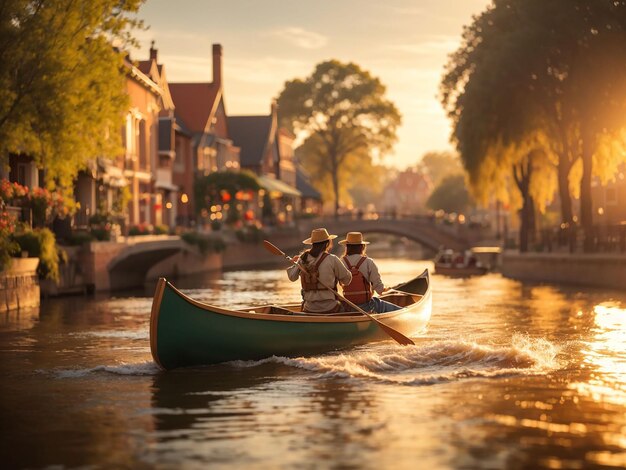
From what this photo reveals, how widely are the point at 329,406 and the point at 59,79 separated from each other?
63.3 ft

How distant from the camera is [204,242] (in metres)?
52.1

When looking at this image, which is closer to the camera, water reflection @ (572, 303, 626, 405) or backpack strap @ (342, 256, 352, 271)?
water reflection @ (572, 303, 626, 405)

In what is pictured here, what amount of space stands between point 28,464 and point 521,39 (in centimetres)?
3418

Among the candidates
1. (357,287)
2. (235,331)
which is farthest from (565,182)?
(235,331)

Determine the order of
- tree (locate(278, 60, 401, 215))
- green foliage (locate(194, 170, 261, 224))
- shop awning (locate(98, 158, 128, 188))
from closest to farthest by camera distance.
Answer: shop awning (locate(98, 158, 128, 188))
green foliage (locate(194, 170, 261, 224))
tree (locate(278, 60, 401, 215))

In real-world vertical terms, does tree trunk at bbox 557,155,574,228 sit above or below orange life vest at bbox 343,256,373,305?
above

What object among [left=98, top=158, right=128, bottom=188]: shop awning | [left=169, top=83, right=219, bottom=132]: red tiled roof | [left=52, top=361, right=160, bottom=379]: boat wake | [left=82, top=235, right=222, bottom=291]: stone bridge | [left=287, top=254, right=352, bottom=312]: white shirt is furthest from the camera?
[left=169, top=83, right=219, bottom=132]: red tiled roof

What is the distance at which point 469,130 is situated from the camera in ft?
146

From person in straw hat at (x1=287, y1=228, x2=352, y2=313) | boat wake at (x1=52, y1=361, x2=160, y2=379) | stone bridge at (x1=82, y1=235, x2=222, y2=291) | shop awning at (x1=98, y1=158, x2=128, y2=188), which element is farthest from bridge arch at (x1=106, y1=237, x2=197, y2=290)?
boat wake at (x1=52, y1=361, x2=160, y2=379)

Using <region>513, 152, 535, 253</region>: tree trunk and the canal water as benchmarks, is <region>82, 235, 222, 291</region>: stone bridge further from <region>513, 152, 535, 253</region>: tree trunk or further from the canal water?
the canal water

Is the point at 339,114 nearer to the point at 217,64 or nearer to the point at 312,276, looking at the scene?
the point at 217,64

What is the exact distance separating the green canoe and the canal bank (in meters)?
20.6

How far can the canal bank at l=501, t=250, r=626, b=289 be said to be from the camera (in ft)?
125

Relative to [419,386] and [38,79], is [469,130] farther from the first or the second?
[419,386]
